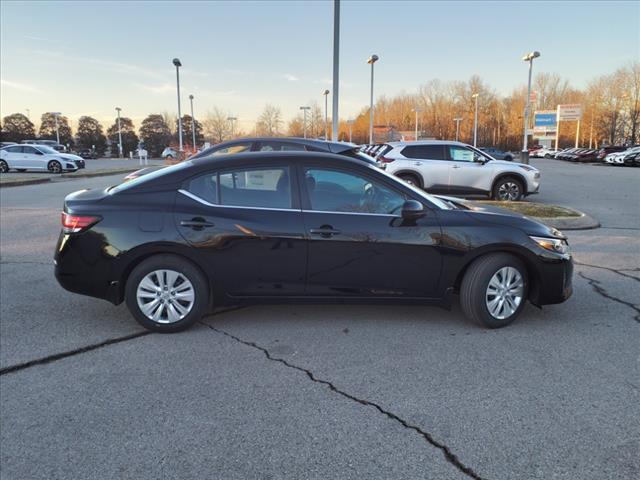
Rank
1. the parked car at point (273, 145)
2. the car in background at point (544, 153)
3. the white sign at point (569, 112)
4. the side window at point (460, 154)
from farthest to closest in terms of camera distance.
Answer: the white sign at point (569, 112), the car in background at point (544, 153), the side window at point (460, 154), the parked car at point (273, 145)

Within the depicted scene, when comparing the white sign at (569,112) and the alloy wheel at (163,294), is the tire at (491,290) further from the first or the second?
the white sign at (569,112)

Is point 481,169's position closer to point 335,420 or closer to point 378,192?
point 378,192

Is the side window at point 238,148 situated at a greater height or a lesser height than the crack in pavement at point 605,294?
greater

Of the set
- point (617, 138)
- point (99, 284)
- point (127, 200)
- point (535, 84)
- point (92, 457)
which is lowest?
point (92, 457)

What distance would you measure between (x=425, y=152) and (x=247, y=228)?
1093 centimetres

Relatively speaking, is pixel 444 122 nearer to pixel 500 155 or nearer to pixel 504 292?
pixel 500 155

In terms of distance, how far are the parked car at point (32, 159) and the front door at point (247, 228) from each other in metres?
27.3

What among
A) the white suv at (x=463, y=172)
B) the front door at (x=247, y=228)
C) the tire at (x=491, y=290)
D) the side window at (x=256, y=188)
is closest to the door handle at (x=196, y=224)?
the front door at (x=247, y=228)

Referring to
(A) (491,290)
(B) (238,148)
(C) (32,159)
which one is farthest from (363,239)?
(C) (32,159)

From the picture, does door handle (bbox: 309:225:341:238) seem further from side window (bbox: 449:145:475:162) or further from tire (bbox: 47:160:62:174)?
tire (bbox: 47:160:62:174)

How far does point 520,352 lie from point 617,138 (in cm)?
9218

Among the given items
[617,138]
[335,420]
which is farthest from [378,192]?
[617,138]

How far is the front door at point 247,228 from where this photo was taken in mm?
Result: 4223

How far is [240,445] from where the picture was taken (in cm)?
271
